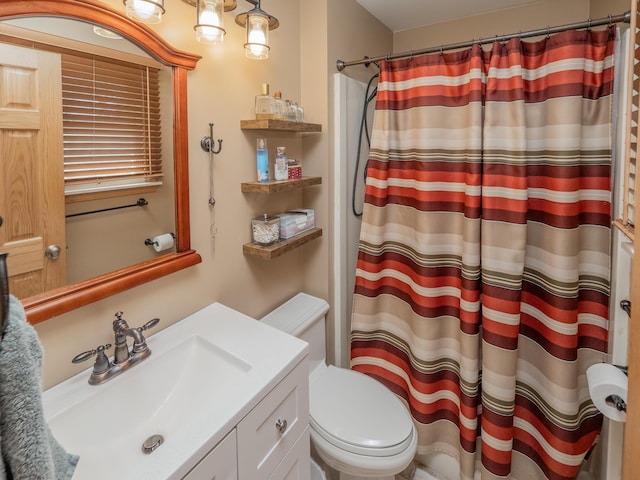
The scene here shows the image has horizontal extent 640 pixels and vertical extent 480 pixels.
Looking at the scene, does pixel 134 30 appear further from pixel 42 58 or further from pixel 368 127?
pixel 368 127

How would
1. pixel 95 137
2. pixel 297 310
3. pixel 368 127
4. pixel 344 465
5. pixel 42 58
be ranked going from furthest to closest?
pixel 368 127 → pixel 297 310 → pixel 344 465 → pixel 95 137 → pixel 42 58

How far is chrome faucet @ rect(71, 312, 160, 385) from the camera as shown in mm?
977

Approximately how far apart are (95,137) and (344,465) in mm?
1391

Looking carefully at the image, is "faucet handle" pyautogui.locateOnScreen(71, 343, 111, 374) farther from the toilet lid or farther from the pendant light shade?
the pendant light shade

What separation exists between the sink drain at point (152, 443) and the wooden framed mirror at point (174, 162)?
1.34 ft

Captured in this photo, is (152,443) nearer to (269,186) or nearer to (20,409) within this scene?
(20,409)

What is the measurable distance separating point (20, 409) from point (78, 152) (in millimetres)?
740

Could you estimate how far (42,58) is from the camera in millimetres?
876

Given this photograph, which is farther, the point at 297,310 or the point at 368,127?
the point at 368,127

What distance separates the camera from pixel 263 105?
1.47 meters

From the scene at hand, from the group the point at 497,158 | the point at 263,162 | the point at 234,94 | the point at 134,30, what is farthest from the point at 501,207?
the point at 134,30

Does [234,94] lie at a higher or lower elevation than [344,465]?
higher

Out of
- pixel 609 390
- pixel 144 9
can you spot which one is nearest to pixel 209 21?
pixel 144 9

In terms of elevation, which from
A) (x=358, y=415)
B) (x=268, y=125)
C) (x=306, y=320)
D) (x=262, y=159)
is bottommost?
(x=358, y=415)
